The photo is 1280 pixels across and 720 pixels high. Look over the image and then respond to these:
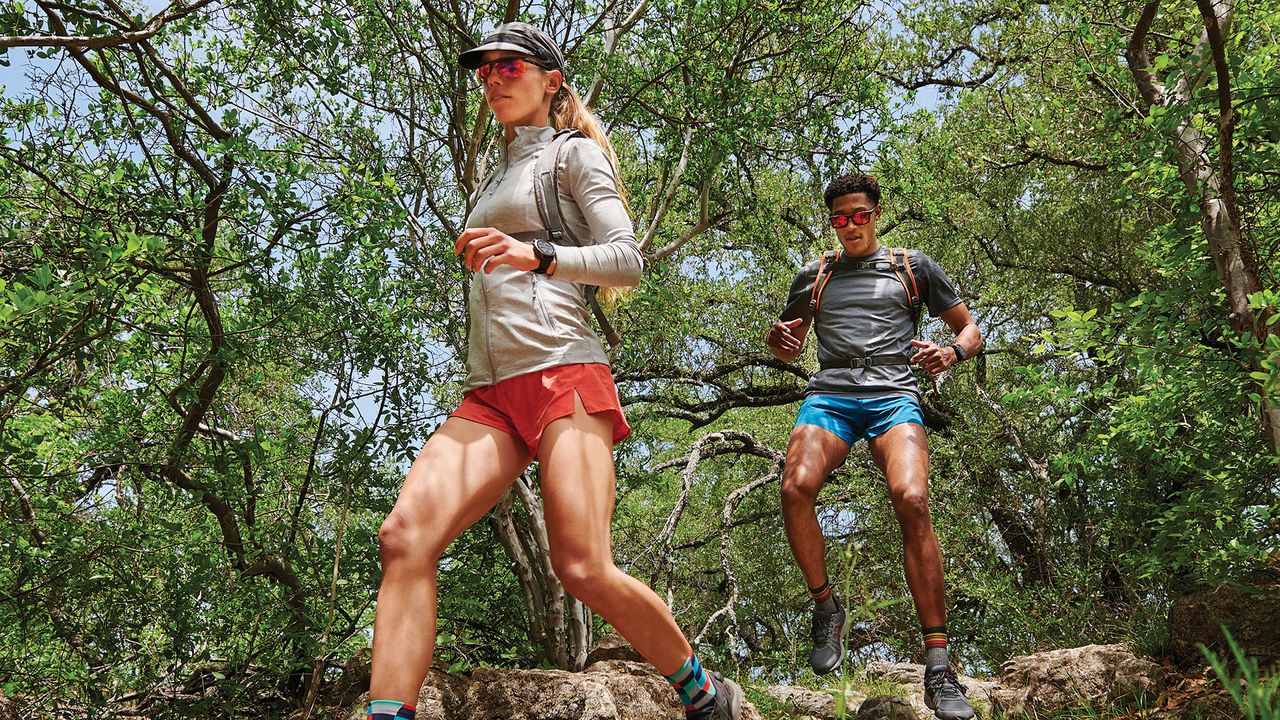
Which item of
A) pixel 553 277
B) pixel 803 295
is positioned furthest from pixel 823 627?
pixel 553 277

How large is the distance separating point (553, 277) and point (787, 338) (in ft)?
5.54

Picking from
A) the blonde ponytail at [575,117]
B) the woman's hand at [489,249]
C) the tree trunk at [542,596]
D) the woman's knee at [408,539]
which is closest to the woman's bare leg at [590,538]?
the woman's knee at [408,539]

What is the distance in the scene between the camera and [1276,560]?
4.06m

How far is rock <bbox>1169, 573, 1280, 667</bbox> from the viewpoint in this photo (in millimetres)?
3795

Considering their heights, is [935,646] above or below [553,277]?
below

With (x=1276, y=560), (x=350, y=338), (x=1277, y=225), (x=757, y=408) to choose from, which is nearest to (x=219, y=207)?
(x=350, y=338)

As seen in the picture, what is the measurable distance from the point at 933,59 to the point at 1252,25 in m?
7.22

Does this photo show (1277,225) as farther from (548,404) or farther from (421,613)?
(421,613)

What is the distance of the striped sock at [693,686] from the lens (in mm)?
2730

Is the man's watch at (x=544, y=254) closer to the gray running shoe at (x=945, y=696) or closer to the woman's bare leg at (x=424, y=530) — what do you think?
the woman's bare leg at (x=424, y=530)

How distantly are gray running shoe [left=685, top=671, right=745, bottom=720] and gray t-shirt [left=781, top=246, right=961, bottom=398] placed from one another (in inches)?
53.2

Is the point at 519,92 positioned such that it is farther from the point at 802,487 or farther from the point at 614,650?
the point at 614,650

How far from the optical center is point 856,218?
4043 mm

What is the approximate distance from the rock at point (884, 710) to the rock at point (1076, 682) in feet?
1.38
